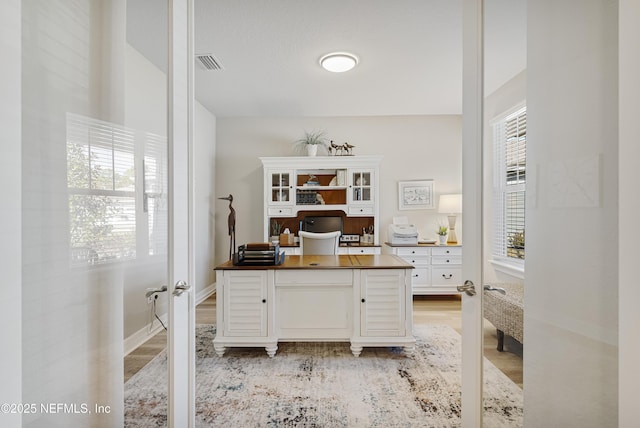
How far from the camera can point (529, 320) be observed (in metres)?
1.08

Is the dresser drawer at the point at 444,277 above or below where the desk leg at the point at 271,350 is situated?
above

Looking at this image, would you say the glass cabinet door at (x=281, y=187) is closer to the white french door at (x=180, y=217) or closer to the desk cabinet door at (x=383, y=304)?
the desk cabinet door at (x=383, y=304)

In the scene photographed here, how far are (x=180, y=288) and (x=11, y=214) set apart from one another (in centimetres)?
62

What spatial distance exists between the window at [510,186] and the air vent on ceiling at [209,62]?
2770 mm

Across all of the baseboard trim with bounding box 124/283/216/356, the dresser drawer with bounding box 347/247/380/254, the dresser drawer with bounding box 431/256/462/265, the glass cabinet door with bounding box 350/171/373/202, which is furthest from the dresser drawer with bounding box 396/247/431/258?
the baseboard trim with bounding box 124/283/216/356

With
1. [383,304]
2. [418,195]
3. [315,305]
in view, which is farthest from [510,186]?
[418,195]

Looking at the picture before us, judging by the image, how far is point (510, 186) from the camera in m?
1.15

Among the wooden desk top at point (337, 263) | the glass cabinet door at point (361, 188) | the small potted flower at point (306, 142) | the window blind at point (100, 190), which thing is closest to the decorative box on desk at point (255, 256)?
the wooden desk top at point (337, 263)

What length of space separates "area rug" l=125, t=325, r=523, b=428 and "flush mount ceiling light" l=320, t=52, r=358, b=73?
9.07 feet

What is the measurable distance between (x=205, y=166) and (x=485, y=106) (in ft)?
13.6

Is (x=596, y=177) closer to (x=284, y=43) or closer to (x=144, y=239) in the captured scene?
(x=144, y=239)

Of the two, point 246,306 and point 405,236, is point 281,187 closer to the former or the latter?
point 405,236

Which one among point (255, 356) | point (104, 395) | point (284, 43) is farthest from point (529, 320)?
point (284, 43)

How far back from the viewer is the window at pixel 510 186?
111 centimetres
